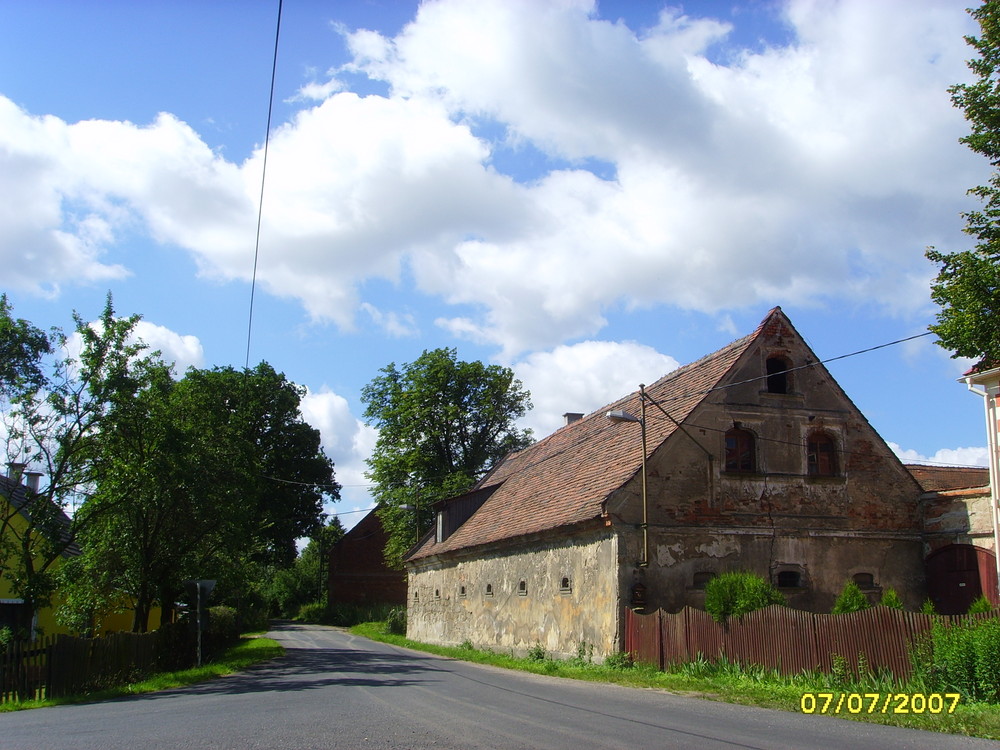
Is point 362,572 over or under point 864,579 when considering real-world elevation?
under

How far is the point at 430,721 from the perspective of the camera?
1034cm

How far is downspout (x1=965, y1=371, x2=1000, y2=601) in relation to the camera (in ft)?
62.4

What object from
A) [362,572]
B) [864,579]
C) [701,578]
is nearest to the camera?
[701,578]

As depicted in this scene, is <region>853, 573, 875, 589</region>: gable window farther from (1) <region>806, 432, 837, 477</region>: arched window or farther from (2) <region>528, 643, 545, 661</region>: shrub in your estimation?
(2) <region>528, 643, 545, 661</region>: shrub

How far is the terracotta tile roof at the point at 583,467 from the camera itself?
21.2m

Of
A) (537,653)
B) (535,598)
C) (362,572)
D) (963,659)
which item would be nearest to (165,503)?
(535,598)

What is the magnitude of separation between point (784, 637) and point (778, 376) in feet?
30.1

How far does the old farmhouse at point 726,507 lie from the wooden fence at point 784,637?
129cm

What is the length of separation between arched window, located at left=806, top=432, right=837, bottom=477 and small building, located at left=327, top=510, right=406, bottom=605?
4040cm

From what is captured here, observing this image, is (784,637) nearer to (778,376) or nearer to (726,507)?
(726,507)

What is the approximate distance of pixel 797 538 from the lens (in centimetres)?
2077

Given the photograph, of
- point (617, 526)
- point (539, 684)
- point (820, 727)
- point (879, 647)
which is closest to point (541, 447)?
point (617, 526)

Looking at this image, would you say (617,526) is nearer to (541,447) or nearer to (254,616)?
(541,447)

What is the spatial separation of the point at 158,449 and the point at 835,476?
16473mm
